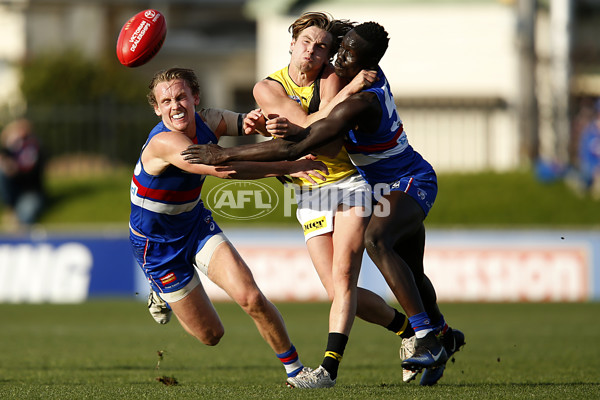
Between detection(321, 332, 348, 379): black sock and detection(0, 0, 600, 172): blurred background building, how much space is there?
14.0 m

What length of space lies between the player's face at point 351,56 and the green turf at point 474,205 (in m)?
11.9

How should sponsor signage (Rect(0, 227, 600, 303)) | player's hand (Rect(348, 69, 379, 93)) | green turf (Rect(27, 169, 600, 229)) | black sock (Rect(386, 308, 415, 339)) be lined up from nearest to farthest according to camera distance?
1. player's hand (Rect(348, 69, 379, 93))
2. black sock (Rect(386, 308, 415, 339))
3. sponsor signage (Rect(0, 227, 600, 303))
4. green turf (Rect(27, 169, 600, 229))

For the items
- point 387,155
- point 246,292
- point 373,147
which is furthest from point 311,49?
point 246,292

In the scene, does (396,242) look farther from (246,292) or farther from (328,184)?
(246,292)

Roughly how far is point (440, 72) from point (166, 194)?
1859cm

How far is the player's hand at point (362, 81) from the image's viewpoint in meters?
6.78

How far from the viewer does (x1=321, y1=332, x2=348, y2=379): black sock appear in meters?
6.81

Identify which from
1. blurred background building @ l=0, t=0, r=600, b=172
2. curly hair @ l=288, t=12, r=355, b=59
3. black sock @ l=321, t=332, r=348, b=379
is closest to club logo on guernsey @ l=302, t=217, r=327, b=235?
black sock @ l=321, t=332, r=348, b=379

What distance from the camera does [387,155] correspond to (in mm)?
7164

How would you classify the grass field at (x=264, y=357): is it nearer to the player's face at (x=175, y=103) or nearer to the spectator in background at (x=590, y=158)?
the player's face at (x=175, y=103)

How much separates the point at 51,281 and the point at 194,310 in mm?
9561

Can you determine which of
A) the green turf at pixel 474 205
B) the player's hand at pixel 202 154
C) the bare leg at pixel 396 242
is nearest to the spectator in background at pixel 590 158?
the green turf at pixel 474 205

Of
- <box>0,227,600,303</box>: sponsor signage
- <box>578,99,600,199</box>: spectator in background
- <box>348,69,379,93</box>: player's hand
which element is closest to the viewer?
<box>348,69,379,93</box>: player's hand

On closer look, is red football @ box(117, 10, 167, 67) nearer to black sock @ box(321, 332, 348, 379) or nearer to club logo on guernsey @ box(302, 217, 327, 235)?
club logo on guernsey @ box(302, 217, 327, 235)
